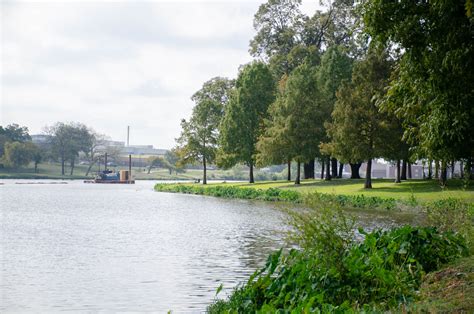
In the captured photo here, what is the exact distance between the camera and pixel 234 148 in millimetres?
72562

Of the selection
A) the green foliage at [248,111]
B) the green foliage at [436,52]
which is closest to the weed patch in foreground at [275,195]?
the green foliage at [436,52]

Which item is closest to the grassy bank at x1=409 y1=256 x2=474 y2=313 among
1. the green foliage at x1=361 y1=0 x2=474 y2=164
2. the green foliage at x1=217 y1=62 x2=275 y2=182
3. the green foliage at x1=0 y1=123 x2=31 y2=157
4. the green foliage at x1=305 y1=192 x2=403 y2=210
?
the green foliage at x1=361 y1=0 x2=474 y2=164

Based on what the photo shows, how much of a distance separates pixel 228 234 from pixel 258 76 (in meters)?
45.6

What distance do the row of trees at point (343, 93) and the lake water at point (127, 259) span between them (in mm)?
5853

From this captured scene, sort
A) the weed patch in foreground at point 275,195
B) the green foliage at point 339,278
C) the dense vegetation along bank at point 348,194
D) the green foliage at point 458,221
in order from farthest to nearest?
the weed patch in foreground at point 275,195
the dense vegetation along bank at point 348,194
the green foliage at point 458,221
the green foliage at point 339,278

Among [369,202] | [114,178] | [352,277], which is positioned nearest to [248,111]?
[369,202]

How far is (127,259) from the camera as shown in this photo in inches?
790

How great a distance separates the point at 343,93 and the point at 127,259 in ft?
112

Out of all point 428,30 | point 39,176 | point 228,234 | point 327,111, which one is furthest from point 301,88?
point 39,176

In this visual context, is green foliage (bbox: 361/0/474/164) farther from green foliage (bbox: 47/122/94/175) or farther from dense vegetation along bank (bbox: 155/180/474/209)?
green foliage (bbox: 47/122/94/175)

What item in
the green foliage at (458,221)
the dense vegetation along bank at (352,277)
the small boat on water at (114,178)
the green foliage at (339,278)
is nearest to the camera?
the dense vegetation along bank at (352,277)

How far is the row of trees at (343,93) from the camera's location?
17219mm

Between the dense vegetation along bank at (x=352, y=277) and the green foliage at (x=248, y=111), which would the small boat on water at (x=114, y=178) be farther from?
the dense vegetation along bank at (x=352, y=277)

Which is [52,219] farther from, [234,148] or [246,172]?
[246,172]
